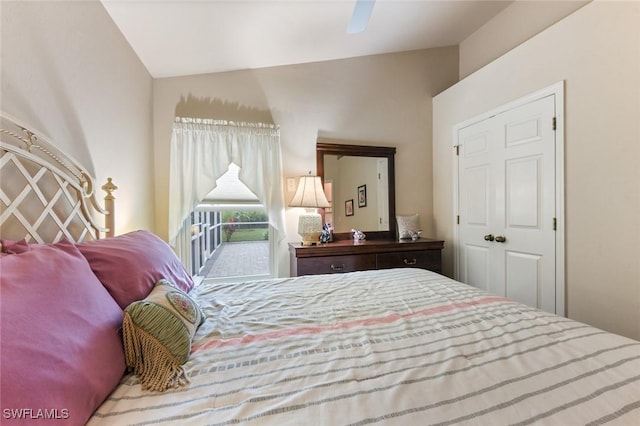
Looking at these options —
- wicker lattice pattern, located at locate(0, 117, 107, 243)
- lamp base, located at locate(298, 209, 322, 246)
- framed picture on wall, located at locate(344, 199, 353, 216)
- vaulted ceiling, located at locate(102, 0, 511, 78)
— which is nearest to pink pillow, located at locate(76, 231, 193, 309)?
wicker lattice pattern, located at locate(0, 117, 107, 243)

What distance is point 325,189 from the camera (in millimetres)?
2893

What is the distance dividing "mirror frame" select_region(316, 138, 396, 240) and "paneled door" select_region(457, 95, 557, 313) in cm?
69

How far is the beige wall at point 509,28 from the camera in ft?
7.29

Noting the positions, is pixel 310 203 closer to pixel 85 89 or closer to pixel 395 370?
pixel 85 89

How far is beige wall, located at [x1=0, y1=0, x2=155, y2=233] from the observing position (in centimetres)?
→ 107

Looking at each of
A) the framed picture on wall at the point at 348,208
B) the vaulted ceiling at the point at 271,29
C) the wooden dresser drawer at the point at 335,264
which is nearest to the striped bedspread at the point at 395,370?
the wooden dresser drawer at the point at 335,264

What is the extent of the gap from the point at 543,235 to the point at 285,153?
7.62ft

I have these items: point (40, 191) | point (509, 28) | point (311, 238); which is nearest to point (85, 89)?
point (40, 191)

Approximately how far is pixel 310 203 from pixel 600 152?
2.11 metres

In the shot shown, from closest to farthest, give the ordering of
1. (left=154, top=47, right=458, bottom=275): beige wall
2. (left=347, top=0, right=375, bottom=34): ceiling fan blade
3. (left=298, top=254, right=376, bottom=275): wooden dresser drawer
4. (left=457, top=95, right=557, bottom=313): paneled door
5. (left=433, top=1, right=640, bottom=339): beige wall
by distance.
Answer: (left=433, top=1, right=640, bottom=339): beige wall, (left=347, top=0, right=375, bottom=34): ceiling fan blade, (left=457, top=95, right=557, bottom=313): paneled door, (left=298, top=254, right=376, bottom=275): wooden dresser drawer, (left=154, top=47, right=458, bottom=275): beige wall

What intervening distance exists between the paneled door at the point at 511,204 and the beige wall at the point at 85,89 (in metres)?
2.99

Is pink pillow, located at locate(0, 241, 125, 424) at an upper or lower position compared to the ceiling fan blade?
lower

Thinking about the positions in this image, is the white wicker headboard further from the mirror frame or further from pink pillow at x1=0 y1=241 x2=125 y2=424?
the mirror frame

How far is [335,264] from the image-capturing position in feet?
8.06
